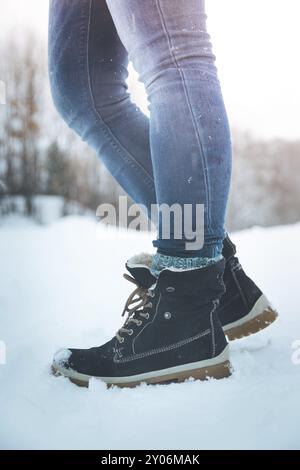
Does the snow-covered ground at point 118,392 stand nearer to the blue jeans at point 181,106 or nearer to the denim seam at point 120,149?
the blue jeans at point 181,106

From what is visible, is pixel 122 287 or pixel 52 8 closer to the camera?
pixel 52 8

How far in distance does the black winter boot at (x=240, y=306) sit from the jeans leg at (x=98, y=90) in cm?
22

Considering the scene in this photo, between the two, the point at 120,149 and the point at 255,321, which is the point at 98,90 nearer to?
Answer: the point at 120,149

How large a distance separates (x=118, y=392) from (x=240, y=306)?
310mm

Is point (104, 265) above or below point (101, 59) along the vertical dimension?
below

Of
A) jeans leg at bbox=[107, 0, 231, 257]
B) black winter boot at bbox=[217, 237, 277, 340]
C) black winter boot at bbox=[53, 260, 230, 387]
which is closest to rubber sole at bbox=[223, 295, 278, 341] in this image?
black winter boot at bbox=[217, 237, 277, 340]

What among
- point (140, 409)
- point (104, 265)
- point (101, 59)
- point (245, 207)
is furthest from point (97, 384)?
point (245, 207)

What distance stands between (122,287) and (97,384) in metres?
0.73

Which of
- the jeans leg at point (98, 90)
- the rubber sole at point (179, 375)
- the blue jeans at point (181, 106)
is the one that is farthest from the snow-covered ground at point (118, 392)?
the jeans leg at point (98, 90)

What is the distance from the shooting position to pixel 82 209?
10820 millimetres

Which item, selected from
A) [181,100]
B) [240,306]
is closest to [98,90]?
[181,100]

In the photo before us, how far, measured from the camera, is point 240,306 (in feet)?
2.86

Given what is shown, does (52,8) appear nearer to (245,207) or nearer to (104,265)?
(104,265)

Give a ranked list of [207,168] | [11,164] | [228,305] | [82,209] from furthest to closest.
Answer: [82,209]
[11,164]
[228,305]
[207,168]
